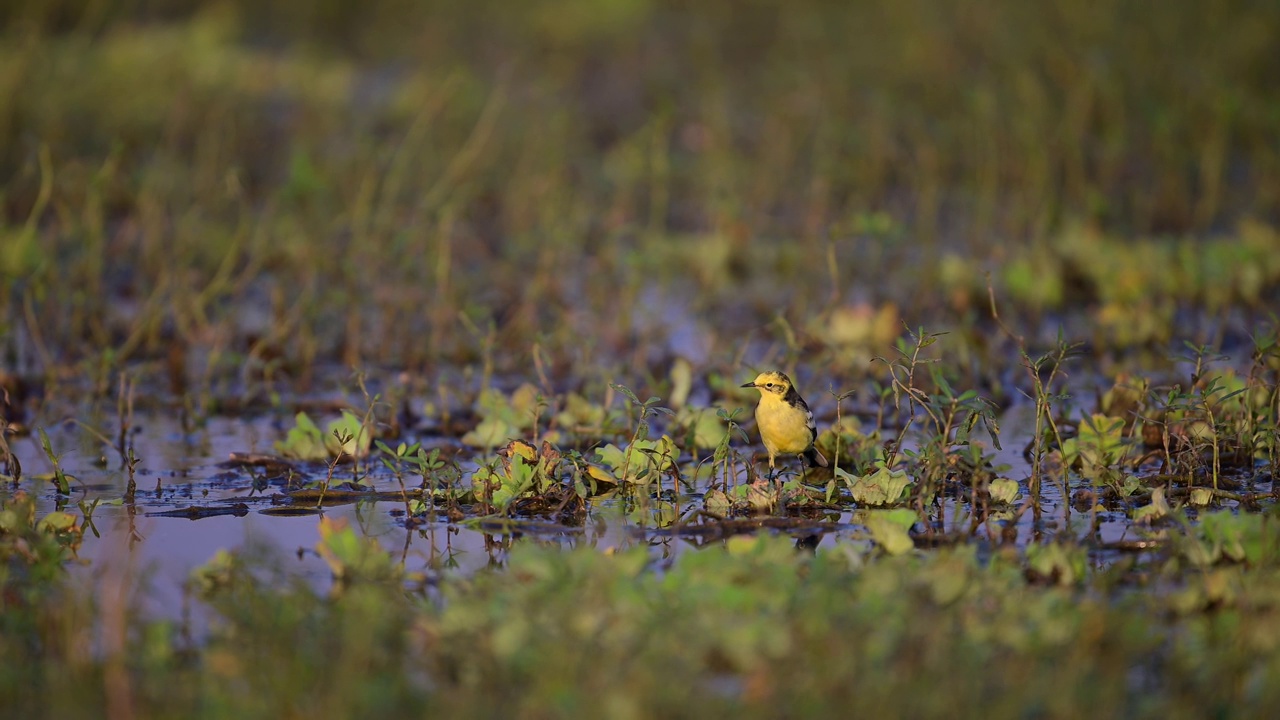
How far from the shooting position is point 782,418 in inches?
201

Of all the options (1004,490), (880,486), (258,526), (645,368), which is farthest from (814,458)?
(258,526)

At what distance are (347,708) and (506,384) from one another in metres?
3.85

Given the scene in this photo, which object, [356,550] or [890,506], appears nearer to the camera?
[356,550]

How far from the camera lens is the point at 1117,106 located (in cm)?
1020

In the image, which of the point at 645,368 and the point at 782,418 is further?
the point at 645,368

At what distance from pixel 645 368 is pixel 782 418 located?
1.76m

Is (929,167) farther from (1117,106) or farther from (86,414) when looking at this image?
(86,414)

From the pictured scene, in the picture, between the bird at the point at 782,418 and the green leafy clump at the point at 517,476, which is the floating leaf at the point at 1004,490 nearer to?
the bird at the point at 782,418

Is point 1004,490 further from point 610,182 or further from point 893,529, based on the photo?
point 610,182

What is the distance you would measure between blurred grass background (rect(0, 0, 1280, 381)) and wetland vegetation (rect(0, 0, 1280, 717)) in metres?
0.04

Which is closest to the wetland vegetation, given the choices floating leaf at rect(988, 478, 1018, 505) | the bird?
floating leaf at rect(988, 478, 1018, 505)

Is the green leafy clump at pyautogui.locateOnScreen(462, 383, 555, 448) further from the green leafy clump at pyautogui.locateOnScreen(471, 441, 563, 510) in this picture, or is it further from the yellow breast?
the yellow breast

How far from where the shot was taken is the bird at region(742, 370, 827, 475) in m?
5.09

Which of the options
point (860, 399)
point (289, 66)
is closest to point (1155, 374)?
point (860, 399)
